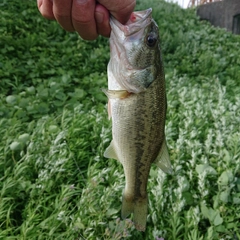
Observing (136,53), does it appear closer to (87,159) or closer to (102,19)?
(102,19)

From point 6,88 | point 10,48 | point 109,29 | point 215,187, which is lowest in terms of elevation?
point 215,187

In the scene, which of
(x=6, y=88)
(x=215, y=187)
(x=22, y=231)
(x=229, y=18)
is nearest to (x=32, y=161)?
(x=22, y=231)

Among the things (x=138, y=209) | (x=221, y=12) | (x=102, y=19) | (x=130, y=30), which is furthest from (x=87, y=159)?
(x=221, y=12)

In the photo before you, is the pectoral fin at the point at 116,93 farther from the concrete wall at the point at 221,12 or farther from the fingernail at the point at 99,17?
the concrete wall at the point at 221,12

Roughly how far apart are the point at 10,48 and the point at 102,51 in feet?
5.34

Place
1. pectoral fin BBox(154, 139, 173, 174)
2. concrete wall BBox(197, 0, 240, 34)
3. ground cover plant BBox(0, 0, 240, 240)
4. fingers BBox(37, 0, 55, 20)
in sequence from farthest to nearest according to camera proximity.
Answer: concrete wall BBox(197, 0, 240, 34), ground cover plant BBox(0, 0, 240, 240), pectoral fin BBox(154, 139, 173, 174), fingers BBox(37, 0, 55, 20)

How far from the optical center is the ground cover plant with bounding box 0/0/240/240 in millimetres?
2564

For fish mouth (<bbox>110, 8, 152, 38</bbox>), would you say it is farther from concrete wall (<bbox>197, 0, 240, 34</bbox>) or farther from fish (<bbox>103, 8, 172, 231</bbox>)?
concrete wall (<bbox>197, 0, 240, 34</bbox>)

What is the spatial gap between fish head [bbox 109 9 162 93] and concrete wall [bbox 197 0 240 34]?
11.4 m

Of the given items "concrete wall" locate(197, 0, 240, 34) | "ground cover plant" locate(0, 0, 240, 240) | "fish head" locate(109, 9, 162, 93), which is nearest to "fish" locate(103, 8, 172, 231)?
"fish head" locate(109, 9, 162, 93)

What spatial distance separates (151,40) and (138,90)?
9.5 inches

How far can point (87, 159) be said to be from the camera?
3.33 m

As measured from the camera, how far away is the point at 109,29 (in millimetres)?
1559

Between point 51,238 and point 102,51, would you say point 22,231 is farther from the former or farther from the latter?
point 102,51
